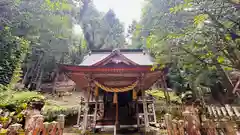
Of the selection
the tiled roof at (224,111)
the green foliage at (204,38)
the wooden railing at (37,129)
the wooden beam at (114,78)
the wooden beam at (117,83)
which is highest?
the green foliage at (204,38)

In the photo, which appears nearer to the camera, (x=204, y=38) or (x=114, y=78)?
(x=204, y=38)

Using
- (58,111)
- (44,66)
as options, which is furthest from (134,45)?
(58,111)

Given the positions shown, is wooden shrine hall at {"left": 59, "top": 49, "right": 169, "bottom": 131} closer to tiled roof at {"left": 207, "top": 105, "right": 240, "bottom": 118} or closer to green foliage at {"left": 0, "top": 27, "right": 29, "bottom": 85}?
tiled roof at {"left": 207, "top": 105, "right": 240, "bottom": 118}

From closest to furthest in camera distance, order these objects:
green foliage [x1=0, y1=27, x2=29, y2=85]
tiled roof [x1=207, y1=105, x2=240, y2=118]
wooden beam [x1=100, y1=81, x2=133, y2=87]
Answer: tiled roof [x1=207, y1=105, x2=240, y2=118] → wooden beam [x1=100, y1=81, x2=133, y2=87] → green foliage [x1=0, y1=27, x2=29, y2=85]

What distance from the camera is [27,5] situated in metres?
12.5

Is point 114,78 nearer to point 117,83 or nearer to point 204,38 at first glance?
point 117,83

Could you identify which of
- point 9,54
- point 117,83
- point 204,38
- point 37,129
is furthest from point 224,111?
point 9,54

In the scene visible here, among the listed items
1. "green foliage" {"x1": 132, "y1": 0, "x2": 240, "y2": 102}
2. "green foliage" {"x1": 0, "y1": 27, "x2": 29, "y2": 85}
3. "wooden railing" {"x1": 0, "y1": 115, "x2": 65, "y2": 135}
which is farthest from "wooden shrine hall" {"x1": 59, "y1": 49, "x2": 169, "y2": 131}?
"green foliage" {"x1": 0, "y1": 27, "x2": 29, "y2": 85}

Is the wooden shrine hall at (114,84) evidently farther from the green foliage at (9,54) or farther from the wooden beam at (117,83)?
the green foliage at (9,54)

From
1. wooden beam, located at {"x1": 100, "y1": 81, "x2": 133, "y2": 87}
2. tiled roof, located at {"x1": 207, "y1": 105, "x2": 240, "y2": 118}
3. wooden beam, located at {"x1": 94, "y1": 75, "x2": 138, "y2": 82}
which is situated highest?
wooden beam, located at {"x1": 94, "y1": 75, "x2": 138, "y2": 82}

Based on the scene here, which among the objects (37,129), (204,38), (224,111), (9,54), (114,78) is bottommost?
(37,129)

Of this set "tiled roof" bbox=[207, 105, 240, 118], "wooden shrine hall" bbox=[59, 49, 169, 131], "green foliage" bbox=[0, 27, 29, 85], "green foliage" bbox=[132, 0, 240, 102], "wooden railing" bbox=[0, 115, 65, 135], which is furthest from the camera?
"green foliage" bbox=[0, 27, 29, 85]

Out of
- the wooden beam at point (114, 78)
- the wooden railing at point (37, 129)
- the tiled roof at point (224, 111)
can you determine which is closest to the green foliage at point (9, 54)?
the wooden beam at point (114, 78)

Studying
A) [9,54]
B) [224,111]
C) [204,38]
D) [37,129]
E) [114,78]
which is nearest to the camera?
[37,129]
